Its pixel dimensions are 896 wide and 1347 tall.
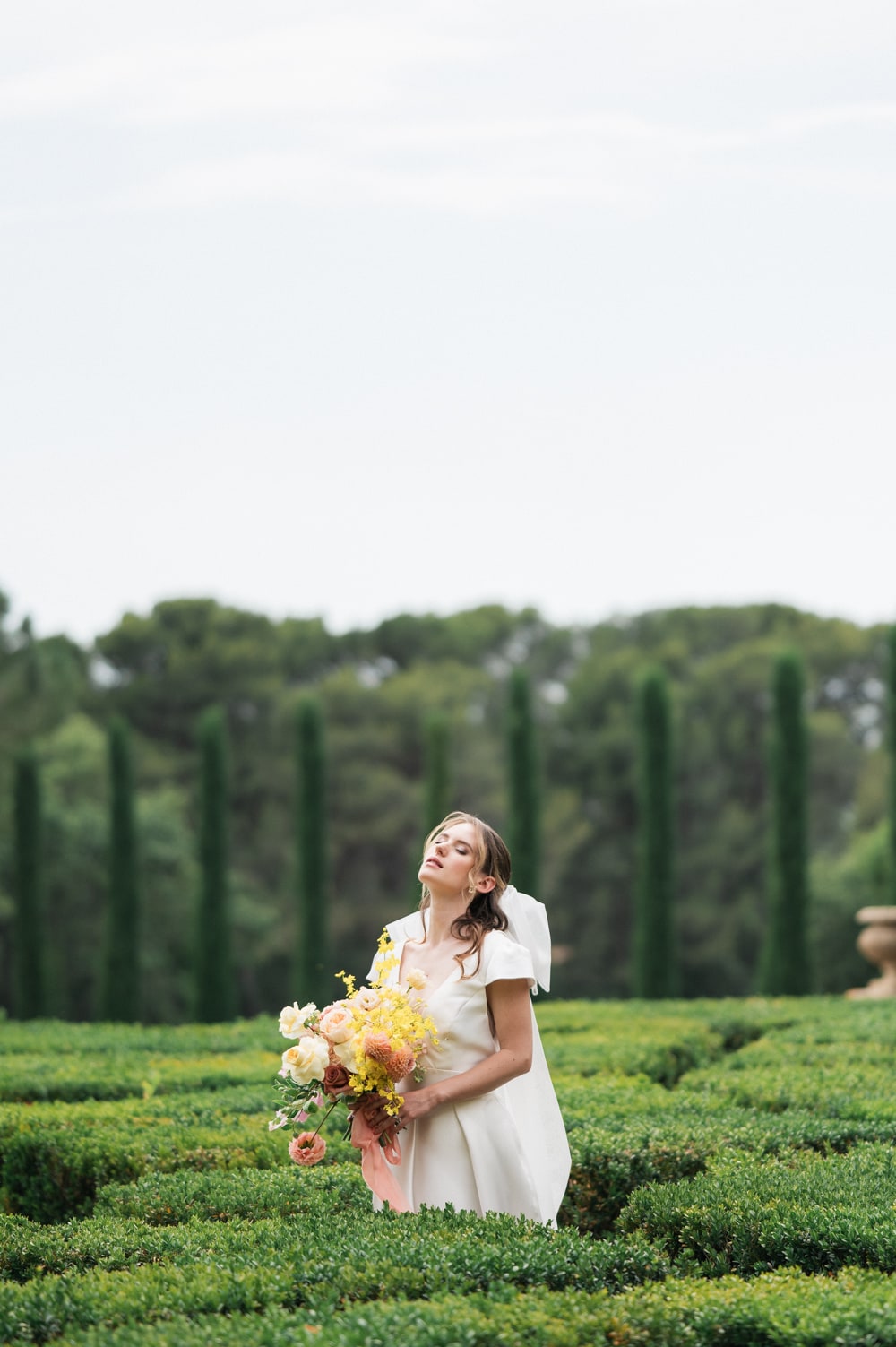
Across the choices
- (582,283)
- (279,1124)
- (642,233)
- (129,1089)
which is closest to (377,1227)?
(279,1124)

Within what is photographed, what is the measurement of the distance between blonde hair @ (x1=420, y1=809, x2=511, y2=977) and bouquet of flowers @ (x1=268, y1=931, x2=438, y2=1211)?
23 centimetres

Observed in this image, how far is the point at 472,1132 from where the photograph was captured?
13.4 ft

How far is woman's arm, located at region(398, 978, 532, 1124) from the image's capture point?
157 inches

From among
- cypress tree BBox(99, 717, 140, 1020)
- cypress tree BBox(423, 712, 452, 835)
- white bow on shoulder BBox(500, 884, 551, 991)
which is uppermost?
cypress tree BBox(423, 712, 452, 835)

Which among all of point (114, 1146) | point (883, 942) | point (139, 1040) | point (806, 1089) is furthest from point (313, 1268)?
point (883, 942)

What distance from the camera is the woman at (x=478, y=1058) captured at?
404 centimetres

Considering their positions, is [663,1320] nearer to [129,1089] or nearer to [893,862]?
[129,1089]

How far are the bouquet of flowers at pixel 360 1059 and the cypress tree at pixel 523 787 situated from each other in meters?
20.3

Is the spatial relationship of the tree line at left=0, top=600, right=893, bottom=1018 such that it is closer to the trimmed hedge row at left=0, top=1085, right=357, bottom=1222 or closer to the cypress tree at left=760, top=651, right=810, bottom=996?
the cypress tree at left=760, top=651, right=810, bottom=996

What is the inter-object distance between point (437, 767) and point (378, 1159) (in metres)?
22.3

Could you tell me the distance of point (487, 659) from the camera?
112 feet

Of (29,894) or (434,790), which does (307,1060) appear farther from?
(434,790)

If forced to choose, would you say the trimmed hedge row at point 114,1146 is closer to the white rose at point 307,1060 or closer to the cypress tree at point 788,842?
the white rose at point 307,1060

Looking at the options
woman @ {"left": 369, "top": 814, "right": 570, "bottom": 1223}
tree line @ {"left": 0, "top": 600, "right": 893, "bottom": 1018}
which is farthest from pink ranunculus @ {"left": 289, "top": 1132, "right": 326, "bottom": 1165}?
tree line @ {"left": 0, "top": 600, "right": 893, "bottom": 1018}
